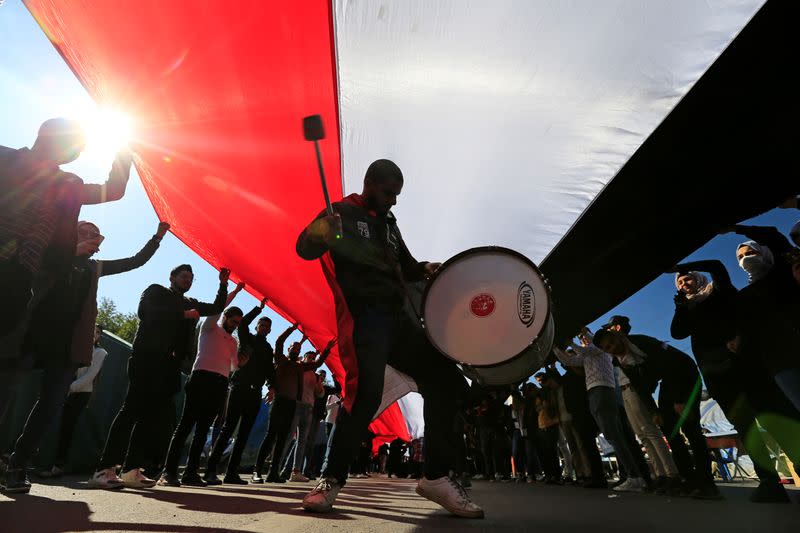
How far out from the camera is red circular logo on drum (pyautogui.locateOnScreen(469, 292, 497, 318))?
5.37 feet

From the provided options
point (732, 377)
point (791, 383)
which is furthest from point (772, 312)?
point (732, 377)

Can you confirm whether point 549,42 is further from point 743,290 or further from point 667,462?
point 667,462

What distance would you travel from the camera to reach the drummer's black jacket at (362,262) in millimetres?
1806

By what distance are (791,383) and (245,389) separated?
388cm

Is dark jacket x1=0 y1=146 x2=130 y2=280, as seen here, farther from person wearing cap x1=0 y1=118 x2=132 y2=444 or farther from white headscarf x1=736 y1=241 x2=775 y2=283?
white headscarf x1=736 y1=241 x2=775 y2=283

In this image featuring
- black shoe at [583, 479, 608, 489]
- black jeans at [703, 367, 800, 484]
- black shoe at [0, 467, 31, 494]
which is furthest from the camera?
black shoe at [583, 479, 608, 489]

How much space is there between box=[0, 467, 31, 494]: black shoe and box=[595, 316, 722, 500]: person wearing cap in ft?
12.4

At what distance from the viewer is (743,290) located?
2.46m

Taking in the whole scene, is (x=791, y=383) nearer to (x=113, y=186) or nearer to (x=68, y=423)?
(x=113, y=186)

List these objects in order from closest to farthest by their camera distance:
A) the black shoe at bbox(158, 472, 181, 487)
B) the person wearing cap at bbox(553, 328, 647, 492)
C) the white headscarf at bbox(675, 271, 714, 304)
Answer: the white headscarf at bbox(675, 271, 714, 304) → the black shoe at bbox(158, 472, 181, 487) → the person wearing cap at bbox(553, 328, 647, 492)

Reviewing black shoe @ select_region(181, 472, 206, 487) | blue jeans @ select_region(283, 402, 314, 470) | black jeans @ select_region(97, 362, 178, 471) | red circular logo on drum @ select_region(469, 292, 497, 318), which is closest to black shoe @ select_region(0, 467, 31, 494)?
black jeans @ select_region(97, 362, 178, 471)

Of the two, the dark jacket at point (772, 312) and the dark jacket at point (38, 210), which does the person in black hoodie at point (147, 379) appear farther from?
the dark jacket at point (772, 312)

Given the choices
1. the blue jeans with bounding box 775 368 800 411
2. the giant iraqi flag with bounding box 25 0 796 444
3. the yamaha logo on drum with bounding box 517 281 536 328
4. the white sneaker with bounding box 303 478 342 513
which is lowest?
the white sneaker with bounding box 303 478 342 513

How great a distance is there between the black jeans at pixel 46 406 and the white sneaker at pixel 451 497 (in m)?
1.95
